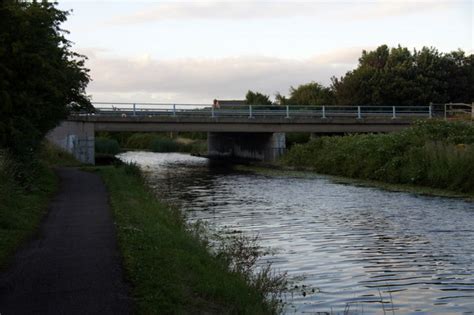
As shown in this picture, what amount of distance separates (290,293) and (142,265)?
2.72 m

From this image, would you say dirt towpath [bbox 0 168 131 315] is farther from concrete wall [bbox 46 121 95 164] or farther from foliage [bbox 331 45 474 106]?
foliage [bbox 331 45 474 106]

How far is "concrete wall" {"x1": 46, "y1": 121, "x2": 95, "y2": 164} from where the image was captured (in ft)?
156

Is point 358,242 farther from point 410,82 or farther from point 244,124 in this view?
point 410,82

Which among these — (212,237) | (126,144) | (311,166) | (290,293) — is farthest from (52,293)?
(126,144)

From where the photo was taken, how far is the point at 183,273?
10078 mm

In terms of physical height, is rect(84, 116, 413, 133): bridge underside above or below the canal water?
above

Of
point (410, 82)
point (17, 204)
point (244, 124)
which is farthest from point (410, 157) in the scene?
point (410, 82)

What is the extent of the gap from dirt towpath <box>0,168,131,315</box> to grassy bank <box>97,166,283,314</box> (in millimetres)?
303

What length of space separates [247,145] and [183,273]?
59.2 metres

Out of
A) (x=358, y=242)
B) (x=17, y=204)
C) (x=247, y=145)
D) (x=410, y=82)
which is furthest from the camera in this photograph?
(x=410, y=82)

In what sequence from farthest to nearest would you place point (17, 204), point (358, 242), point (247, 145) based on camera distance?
point (247, 145) → point (17, 204) → point (358, 242)

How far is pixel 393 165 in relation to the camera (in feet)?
115

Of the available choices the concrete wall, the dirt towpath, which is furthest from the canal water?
the concrete wall

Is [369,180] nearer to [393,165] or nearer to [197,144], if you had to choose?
[393,165]
